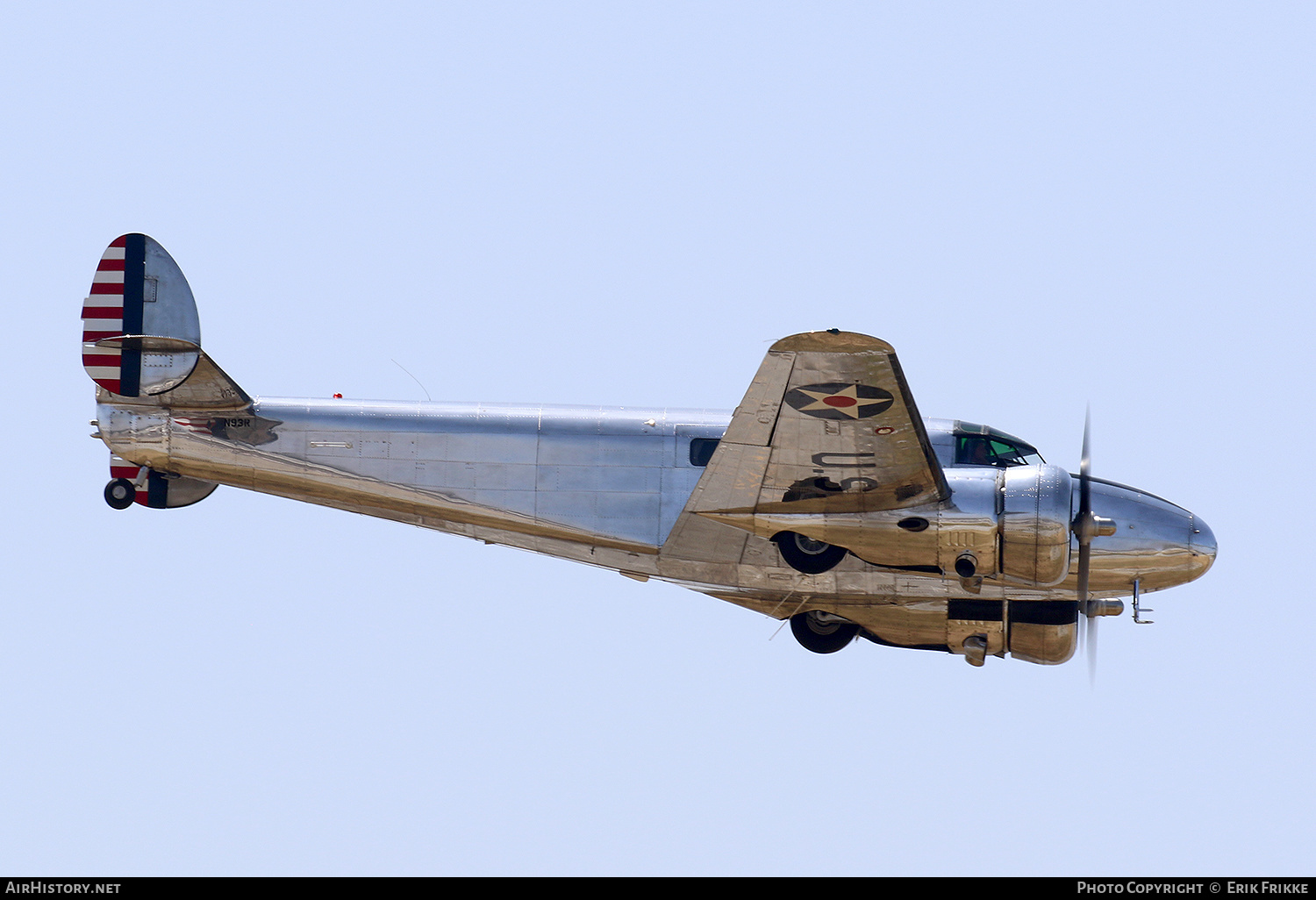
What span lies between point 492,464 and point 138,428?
4.21 meters

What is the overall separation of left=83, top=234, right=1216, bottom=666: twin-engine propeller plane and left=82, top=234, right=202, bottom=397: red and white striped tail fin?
23mm

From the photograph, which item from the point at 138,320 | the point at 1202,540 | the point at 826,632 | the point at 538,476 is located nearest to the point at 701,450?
the point at 538,476

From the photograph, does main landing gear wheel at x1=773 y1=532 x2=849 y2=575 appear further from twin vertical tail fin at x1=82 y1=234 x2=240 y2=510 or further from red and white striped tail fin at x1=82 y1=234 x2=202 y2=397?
red and white striped tail fin at x1=82 y1=234 x2=202 y2=397

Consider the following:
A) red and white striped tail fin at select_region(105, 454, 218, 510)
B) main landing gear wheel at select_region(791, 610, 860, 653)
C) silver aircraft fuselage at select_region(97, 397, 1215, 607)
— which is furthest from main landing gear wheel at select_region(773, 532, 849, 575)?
red and white striped tail fin at select_region(105, 454, 218, 510)

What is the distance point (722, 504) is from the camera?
1702cm

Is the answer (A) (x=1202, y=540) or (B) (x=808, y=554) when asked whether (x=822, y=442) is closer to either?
(B) (x=808, y=554)

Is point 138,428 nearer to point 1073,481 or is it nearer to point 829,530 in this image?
point 829,530

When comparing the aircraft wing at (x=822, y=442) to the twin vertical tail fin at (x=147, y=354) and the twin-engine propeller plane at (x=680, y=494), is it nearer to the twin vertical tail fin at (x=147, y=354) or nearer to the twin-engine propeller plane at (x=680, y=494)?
the twin-engine propeller plane at (x=680, y=494)

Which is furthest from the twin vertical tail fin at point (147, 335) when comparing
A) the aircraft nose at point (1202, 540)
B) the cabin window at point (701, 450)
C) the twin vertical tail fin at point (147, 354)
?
the aircraft nose at point (1202, 540)

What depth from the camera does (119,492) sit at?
1891cm

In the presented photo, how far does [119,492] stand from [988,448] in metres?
10.1

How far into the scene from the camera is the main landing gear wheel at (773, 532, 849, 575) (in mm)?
17422

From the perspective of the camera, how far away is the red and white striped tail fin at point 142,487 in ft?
62.0
